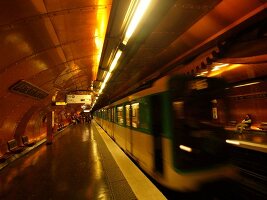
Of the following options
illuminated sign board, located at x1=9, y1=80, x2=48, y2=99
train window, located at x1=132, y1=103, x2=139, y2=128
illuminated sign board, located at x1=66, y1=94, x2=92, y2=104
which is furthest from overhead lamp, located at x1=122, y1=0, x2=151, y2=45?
illuminated sign board, located at x1=66, y1=94, x2=92, y2=104

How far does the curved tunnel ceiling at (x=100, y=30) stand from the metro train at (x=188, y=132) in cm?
127

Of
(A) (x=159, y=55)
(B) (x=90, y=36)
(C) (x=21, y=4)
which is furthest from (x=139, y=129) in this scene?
(C) (x=21, y=4)

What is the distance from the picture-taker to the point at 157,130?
14.7 feet

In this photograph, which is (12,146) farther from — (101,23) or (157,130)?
(157,130)

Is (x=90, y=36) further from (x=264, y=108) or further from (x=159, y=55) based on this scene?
(x=264, y=108)

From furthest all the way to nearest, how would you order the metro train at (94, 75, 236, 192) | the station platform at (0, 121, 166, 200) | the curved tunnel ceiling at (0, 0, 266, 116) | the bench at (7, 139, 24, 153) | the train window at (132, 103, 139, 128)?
1. the bench at (7, 139, 24, 153)
2. the train window at (132, 103, 139, 128)
3. the station platform at (0, 121, 166, 200)
4. the metro train at (94, 75, 236, 192)
5. the curved tunnel ceiling at (0, 0, 266, 116)

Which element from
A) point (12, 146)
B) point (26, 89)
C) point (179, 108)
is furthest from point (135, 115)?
point (12, 146)

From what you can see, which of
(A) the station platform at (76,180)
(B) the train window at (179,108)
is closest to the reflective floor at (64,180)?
(A) the station platform at (76,180)

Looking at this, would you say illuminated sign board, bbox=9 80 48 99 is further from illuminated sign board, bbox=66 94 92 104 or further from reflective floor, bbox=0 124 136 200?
illuminated sign board, bbox=66 94 92 104

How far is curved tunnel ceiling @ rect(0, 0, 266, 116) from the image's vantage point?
359 centimetres

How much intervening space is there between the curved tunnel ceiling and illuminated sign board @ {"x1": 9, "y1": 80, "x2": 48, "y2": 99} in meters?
0.17

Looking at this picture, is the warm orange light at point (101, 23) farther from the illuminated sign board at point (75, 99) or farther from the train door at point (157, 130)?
the illuminated sign board at point (75, 99)

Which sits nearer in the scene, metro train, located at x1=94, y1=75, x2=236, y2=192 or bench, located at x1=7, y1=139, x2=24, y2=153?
metro train, located at x1=94, y1=75, x2=236, y2=192

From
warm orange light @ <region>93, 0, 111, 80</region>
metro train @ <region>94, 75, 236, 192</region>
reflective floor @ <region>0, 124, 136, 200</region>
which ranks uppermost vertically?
warm orange light @ <region>93, 0, 111, 80</region>
